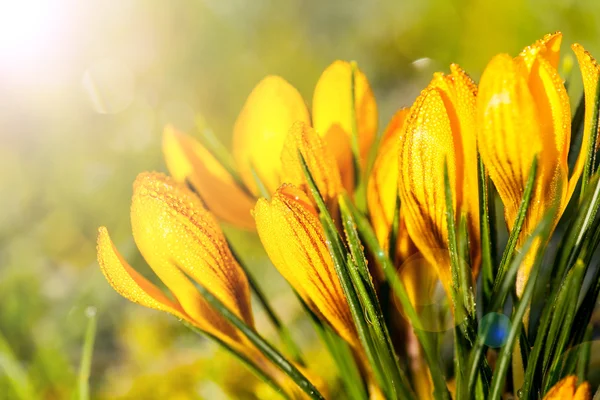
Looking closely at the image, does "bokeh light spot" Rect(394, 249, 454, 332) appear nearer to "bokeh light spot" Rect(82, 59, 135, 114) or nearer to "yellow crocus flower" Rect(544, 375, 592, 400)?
"yellow crocus flower" Rect(544, 375, 592, 400)

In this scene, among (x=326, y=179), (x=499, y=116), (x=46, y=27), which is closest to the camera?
(x=499, y=116)

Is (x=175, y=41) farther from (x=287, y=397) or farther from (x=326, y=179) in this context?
(x=287, y=397)

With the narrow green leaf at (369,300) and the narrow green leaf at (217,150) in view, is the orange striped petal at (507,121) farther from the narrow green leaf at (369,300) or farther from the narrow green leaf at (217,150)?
the narrow green leaf at (217,150)

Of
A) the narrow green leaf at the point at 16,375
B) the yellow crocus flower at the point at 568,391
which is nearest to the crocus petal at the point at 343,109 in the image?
the yellow crocus flower at the point at 568,391

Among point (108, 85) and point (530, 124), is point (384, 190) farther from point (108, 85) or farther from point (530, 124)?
point (108, 85)

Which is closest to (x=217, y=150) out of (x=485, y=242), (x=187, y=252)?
(x=187, y=252)

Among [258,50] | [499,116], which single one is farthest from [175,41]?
[499,116]
